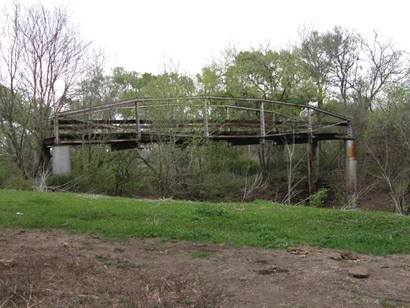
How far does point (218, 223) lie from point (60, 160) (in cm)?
909

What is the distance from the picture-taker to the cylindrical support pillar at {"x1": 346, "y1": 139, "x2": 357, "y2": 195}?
854 inches

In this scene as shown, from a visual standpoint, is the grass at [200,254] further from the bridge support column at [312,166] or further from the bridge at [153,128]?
the bridge support column at [312,166]

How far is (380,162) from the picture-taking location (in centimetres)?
2262

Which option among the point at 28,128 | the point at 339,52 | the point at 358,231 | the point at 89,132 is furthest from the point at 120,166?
the point at 339,52

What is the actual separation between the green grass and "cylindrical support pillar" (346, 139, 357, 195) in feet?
38.7

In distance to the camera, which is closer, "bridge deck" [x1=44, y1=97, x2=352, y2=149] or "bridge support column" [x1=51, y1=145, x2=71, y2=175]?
"bridge support column" [x1=51, y1=145, x2=71, y2=175]

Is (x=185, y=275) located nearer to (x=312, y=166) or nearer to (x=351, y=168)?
(x=351, y=168)

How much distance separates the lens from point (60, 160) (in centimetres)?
1664

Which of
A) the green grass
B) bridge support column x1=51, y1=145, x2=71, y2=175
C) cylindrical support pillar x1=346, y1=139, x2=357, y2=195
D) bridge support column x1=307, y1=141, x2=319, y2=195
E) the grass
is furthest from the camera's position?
bridge support column x1=307, y1=141, x2=319, y2=195

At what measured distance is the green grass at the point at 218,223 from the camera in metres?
7.96

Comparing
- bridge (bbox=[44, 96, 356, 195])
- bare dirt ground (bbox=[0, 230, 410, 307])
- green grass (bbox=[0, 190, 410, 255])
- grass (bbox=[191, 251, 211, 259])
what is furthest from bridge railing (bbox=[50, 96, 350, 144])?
grass (bbox=[191, 251, 211, 259])

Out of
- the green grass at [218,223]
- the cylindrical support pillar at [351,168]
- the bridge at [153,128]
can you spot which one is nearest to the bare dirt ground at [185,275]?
the green grass at [218,223]

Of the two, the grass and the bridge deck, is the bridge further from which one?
the grass

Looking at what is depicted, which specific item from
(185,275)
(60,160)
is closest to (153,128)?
(60,160)
